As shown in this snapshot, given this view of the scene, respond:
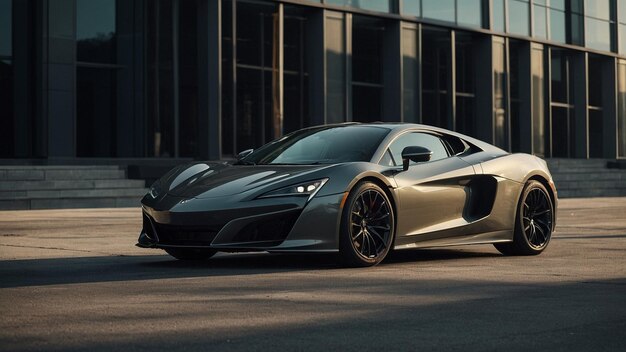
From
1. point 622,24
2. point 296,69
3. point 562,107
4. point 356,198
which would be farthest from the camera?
point 622,24

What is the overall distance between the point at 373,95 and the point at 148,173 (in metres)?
10.9

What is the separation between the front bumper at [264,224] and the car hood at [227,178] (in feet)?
0.58

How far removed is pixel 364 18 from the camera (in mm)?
33062

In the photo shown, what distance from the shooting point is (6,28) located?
27.7m

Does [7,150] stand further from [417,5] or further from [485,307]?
[485,307]

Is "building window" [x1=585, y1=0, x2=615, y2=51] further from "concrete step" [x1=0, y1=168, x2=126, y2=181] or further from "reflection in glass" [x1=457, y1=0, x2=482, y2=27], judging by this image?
"concrete step" [x1=0, y1=168, x2=126, y2=181]

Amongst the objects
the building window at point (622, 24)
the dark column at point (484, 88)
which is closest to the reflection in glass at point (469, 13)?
the dark column at point (484, 88)

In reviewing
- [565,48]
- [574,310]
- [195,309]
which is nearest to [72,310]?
[195,309]

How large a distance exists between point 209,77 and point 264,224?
807 inches

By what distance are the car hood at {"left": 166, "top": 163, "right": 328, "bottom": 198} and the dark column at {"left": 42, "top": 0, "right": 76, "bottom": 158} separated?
1764 centimetres

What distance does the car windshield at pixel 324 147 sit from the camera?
9.38 m

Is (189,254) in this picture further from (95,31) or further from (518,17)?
(518,17)

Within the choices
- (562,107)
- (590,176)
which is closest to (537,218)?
(590,176)

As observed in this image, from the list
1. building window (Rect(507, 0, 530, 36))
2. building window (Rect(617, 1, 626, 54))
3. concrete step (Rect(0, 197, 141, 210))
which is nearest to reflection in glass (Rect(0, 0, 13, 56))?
concrete step (Rect(0, 197, 141, 210))
